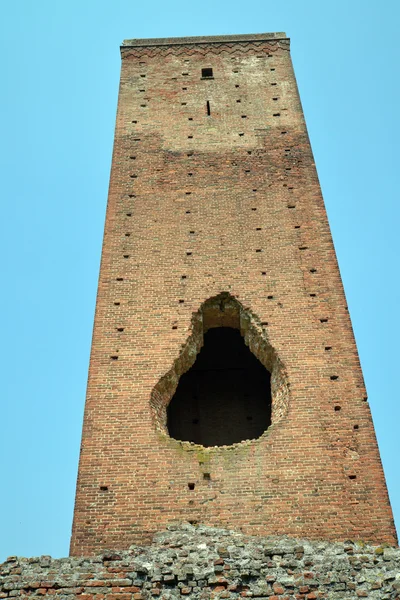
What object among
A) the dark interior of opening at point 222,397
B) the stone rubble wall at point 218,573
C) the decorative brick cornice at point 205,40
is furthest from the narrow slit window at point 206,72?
the stone rubble wall at point 218,573

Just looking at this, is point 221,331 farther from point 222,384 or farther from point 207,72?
point 207,72

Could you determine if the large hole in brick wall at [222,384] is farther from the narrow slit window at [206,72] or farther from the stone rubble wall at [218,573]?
the narrow slit window at [206,72]

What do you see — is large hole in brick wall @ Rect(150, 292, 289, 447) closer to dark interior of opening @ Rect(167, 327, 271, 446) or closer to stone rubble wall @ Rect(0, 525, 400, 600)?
dark interior of opening @ Rect(167, 327, 271, 446)

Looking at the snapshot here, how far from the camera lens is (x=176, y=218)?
12008 mm

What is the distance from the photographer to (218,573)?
23.3ft

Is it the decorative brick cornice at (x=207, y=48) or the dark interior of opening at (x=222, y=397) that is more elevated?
the decorative brick cornice at (x=207, y=48)

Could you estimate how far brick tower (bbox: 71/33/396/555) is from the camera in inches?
325

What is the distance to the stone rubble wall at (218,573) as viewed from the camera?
6930mm

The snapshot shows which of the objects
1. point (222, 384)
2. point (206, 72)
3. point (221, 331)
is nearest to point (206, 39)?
point (206, 72)

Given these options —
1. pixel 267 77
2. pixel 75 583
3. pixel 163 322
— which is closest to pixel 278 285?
pixel 163 322

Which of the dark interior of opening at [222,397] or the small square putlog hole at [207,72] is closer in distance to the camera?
the dark interior of opening at [222,397]

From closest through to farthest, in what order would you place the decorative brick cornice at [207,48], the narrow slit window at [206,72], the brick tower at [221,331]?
the brick tower at [221,331]
the narrow slit window at [206,72]
the decorative brick cornice at [207,48]

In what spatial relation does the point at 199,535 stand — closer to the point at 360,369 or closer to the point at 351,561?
the point at 351,561

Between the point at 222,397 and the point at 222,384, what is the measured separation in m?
0.36
